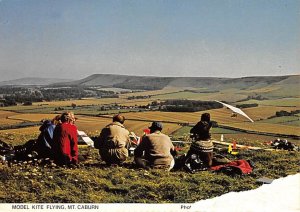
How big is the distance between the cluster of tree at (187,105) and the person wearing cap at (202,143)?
0.55 meters

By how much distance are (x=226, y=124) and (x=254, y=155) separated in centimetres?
60

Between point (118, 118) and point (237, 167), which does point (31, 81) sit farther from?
point (237, 167)

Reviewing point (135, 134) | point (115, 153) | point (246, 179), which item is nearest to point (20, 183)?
point (115, 153)

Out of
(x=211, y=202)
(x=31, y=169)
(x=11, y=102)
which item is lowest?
(x=211, y=202)

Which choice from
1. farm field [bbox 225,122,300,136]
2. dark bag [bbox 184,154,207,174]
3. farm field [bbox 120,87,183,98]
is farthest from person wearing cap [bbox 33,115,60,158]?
farm field [bbox 225,122,300,136]

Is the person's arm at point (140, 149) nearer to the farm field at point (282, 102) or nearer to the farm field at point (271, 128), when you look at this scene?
the farm field at point (271, 128)

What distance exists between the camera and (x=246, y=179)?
6.02 meters

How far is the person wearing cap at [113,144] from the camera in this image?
594cm

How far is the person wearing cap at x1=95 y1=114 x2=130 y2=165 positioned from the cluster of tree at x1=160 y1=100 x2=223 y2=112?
956mm

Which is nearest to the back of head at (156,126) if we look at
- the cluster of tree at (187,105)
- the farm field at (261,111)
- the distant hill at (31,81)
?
the cluster of tree at (187,105)

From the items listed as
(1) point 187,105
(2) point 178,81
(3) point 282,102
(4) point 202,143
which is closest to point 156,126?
(4) point 202,143

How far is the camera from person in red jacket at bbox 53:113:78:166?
5852 millimetres

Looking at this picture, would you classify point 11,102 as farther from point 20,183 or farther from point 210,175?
point 210,175

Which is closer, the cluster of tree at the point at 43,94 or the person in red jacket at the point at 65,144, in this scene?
the person in red jacket at the point at 65,144
